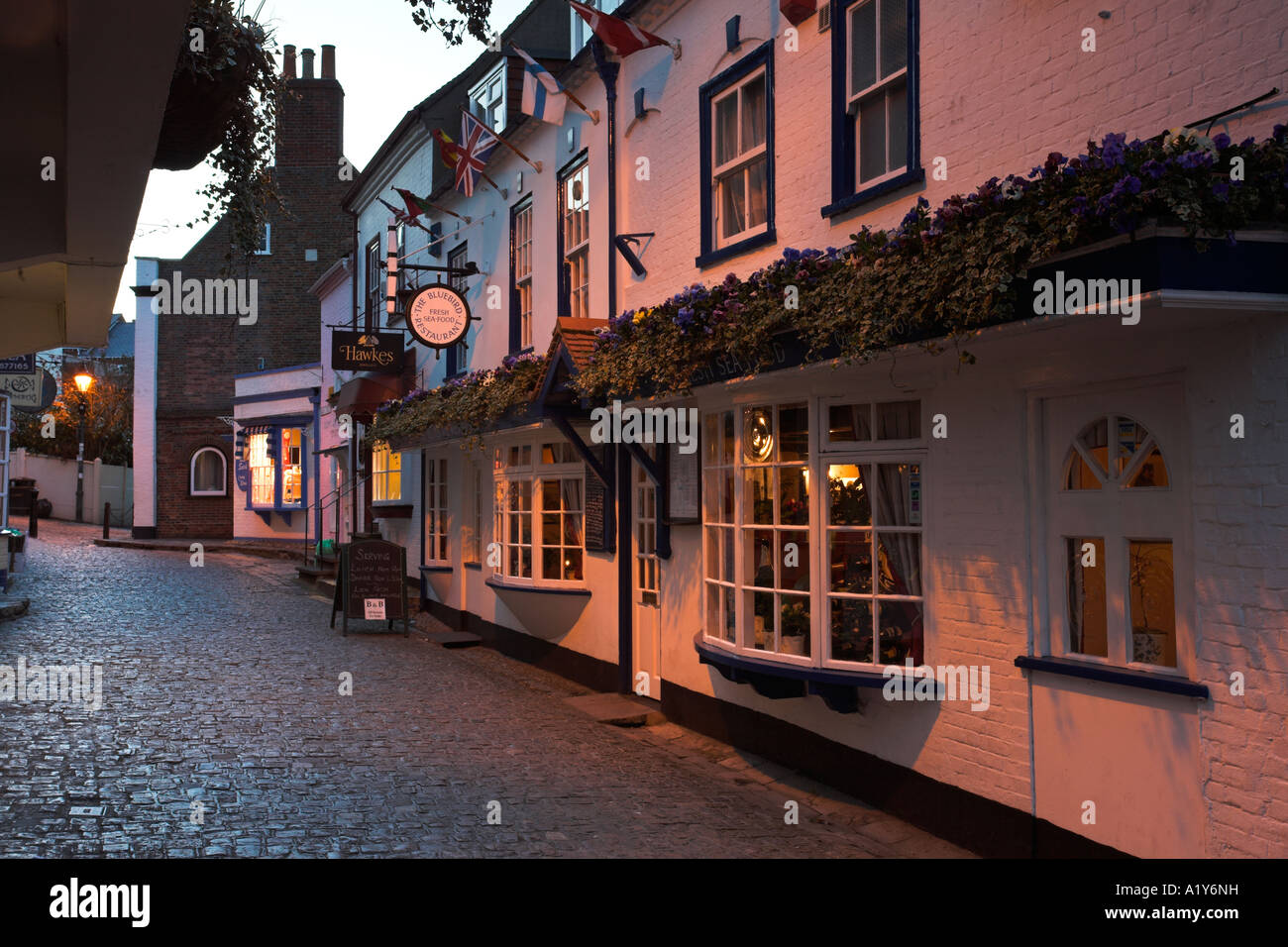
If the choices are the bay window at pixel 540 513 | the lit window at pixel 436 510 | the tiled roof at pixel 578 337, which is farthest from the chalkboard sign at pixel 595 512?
the lit window at pixel 436 510

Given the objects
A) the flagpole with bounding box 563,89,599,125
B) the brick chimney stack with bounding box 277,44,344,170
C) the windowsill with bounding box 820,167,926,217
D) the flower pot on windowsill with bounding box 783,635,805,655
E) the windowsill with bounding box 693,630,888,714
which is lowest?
the windowsill with bounding box 693,630,888,714

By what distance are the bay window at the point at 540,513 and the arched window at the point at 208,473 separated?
2380 centimetres

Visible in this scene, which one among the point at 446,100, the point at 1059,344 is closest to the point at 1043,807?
the point at 1059,344

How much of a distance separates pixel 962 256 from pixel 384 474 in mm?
15467

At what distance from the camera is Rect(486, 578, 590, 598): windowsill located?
11.8 meters

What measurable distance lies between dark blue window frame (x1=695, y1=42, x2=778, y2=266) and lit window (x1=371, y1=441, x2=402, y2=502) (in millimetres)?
10160

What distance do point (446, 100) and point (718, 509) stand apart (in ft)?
36.0

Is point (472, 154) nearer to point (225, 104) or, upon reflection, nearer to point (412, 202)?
point (412, 202)

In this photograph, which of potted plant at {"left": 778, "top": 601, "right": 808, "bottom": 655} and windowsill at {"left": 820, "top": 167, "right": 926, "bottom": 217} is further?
potted plant at {"left": 778, "top": 601, "right": 808, "bottom": 655}

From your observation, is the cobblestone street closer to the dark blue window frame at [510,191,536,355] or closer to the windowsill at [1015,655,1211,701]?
the windowsill at [1015,655,1211,701]

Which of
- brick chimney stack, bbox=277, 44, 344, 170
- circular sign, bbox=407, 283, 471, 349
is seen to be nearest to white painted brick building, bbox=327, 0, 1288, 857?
circular sign, bbox=407, 283, 471, 349

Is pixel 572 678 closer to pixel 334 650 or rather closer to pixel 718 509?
pixel 334 650

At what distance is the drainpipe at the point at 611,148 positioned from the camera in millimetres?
10727

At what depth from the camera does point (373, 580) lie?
592 inches
